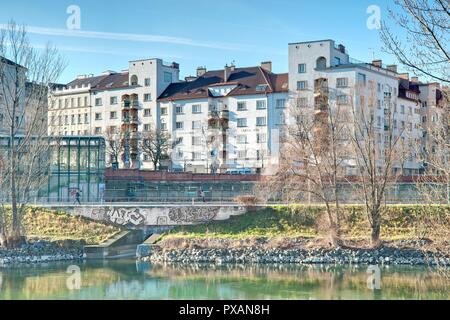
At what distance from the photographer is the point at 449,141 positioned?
63.8ft

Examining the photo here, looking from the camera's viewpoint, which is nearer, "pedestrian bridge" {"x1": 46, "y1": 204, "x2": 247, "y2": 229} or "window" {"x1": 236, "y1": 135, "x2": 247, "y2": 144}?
"pedestrian bridge" {"x1": 46, "y1": 204, "x2": 247, "y2": 229}

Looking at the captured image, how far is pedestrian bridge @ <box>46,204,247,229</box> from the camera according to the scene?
4597 centimetres

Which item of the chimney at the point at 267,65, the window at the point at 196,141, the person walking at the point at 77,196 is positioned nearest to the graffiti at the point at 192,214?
the person walking at the point at 77,196

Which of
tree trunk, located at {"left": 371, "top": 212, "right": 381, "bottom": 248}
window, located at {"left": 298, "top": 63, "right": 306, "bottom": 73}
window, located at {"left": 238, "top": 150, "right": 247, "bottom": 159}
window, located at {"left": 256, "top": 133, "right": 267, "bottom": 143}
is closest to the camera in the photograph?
tree trunk, located at {"left": 371, "top": 212, "right": 381, "bottom": 248}

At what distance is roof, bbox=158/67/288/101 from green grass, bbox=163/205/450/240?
29912mm

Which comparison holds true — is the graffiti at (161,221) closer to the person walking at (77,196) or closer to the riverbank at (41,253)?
the riverbank at (41,253)

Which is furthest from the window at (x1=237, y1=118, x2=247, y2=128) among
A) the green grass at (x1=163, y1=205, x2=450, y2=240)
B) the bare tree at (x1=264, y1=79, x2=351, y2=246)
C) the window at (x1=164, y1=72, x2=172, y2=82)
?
the bare tree at (x1=264, y1=79, x2=351, y2=246)

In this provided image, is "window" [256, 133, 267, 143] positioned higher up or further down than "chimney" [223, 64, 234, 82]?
further down

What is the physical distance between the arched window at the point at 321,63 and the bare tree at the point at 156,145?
67.4 feet

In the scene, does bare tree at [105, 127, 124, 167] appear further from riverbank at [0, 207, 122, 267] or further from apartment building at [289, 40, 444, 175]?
riverbank at [0, 207, 122, 267]

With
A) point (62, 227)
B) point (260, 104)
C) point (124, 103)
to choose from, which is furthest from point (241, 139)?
point (62, 227)

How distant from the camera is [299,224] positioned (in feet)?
145

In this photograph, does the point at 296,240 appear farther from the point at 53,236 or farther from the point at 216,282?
the point at 53,236

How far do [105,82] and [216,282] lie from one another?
192 ft
